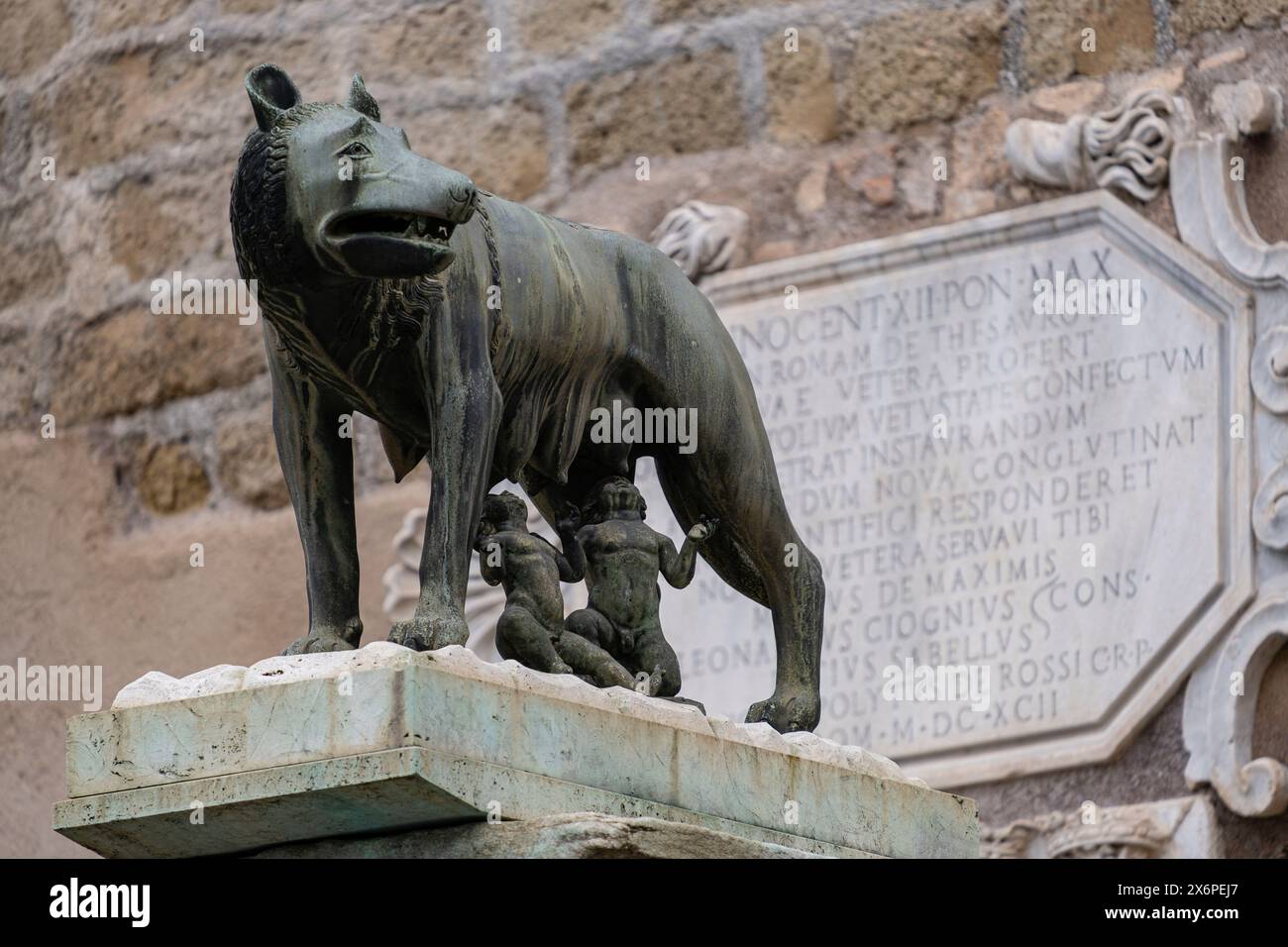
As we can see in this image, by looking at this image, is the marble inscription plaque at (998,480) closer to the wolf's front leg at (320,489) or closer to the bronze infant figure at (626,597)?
the bronze infant figure at (626,597)

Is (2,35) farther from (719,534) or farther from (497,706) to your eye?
(497,706)

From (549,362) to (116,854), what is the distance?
2.92 feet

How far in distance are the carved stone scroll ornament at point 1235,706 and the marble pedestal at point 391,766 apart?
2501mm

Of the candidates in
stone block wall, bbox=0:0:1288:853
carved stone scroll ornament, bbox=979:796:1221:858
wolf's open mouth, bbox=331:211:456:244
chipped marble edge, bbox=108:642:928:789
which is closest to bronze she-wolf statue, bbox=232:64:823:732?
wolf's open mouth, bbox=331:211:456:244

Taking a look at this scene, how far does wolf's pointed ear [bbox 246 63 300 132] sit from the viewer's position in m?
3.82

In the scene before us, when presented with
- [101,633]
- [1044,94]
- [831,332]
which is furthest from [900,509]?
[101,633]

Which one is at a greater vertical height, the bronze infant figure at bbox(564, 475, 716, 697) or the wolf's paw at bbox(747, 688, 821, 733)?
the bronze infant figure at bbox(564, 475, 716, 697)

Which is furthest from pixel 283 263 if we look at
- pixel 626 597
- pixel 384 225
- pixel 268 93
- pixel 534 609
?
pixel 626 597

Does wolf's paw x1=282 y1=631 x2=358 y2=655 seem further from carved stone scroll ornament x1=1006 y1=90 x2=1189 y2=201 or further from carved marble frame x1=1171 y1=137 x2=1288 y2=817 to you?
carved stone scroll ornament x1=1006 y1=90 x2=1189 y2=201

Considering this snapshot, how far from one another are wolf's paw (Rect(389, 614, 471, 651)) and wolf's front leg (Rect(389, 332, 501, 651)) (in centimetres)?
5

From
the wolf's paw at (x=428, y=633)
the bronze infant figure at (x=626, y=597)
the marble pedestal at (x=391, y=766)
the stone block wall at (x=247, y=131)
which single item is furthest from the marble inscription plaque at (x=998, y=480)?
the wolf's paw at (x=428, y=633)

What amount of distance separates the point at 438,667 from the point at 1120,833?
302 centimetres

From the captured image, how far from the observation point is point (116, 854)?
381 cm

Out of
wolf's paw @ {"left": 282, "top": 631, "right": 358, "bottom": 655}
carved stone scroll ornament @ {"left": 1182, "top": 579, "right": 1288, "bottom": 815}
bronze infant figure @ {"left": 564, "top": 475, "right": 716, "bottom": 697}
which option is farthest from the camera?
carved stone scroll ornament @ {"left": 1182, "top": 579, "right": 1288, "bottom": 815}
